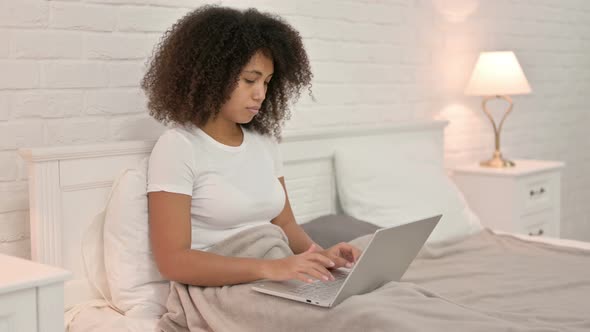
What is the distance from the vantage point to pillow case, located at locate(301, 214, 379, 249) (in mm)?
2445

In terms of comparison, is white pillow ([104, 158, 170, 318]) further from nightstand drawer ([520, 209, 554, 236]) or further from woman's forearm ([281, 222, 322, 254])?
nightstand drawer ([520, 209, 554, 236])

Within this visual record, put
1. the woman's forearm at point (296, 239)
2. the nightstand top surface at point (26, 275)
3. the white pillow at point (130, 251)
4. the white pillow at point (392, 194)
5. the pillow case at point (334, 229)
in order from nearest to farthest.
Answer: the nightstand top surface at point (26, 275), the white pillow at point (130, 251), the woman's forearm at point (296, 239), the pillow case at point (334, 229), the white pillow at point (392, 194)

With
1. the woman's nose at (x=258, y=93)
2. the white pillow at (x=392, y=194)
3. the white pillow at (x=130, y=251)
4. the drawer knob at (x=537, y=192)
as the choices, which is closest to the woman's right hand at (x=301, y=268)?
the white pillow at (x=130, y=251)

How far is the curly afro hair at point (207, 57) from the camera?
199 cm

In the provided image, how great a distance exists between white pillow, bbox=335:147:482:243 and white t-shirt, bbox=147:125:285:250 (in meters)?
0.72

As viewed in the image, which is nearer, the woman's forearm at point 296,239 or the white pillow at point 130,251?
the white pillow at point 130,251

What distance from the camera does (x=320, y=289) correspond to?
173cm

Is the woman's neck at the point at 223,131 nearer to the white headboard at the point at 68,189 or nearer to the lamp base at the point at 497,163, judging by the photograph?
the white headboard at the point at 68,189

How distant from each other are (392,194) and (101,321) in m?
1.24

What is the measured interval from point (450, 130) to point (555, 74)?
0.98 meters

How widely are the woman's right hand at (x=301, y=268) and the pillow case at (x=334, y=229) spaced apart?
2.13 feet

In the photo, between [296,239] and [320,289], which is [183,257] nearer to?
[320,289]

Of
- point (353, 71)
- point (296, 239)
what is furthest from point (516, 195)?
point (296, 239)

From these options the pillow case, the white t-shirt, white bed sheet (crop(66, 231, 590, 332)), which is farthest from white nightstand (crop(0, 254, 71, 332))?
the pillow case
